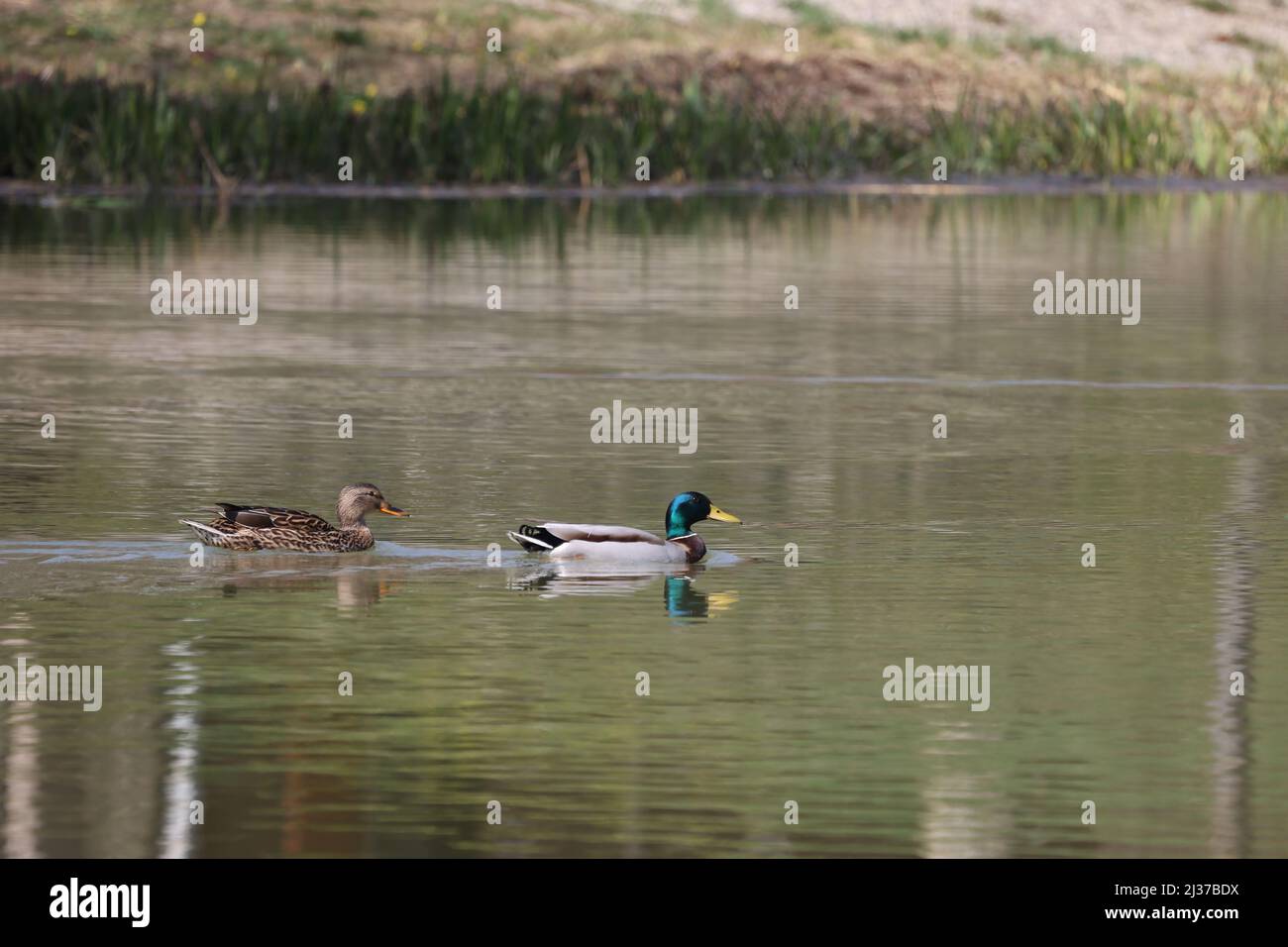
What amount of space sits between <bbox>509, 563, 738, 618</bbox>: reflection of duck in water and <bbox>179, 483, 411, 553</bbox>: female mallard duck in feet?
3.20

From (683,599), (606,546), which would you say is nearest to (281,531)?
(606,546)

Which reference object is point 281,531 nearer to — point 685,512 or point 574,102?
point 685,512

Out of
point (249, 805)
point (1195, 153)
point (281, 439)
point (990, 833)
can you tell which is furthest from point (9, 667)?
point (1195, 153)

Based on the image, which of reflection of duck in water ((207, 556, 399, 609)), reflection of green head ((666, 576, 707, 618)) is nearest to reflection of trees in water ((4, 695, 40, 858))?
reflection of duck in water ((207, 556, 399, 609))

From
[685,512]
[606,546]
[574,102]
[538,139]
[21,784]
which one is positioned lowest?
Answer: [21,784]

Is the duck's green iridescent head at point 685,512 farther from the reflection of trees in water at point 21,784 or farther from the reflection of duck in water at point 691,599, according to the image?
the reflection of trees in water at point 21,784

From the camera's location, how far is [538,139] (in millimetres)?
46969

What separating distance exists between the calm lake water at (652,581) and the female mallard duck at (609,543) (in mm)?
130

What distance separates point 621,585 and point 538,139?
33.0 m

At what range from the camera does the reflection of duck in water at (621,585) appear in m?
13.9

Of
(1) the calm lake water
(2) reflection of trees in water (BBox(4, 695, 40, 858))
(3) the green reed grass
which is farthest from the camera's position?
(3) the green reed grass

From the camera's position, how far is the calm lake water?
33.6ft

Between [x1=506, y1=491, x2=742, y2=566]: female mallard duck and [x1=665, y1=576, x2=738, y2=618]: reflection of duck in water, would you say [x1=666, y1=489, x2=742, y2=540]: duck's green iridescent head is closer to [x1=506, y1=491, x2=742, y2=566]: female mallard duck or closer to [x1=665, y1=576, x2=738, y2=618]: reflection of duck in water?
[x1=506, y1=491, x2=742, y2=566]: female mallard duck

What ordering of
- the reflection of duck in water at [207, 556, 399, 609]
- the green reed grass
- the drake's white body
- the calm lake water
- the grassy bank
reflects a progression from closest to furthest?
the calm lake water, the reflection of duck in water at [207, 556, 399, 609], the drake's white body, the green reed grass, the grassy bank
